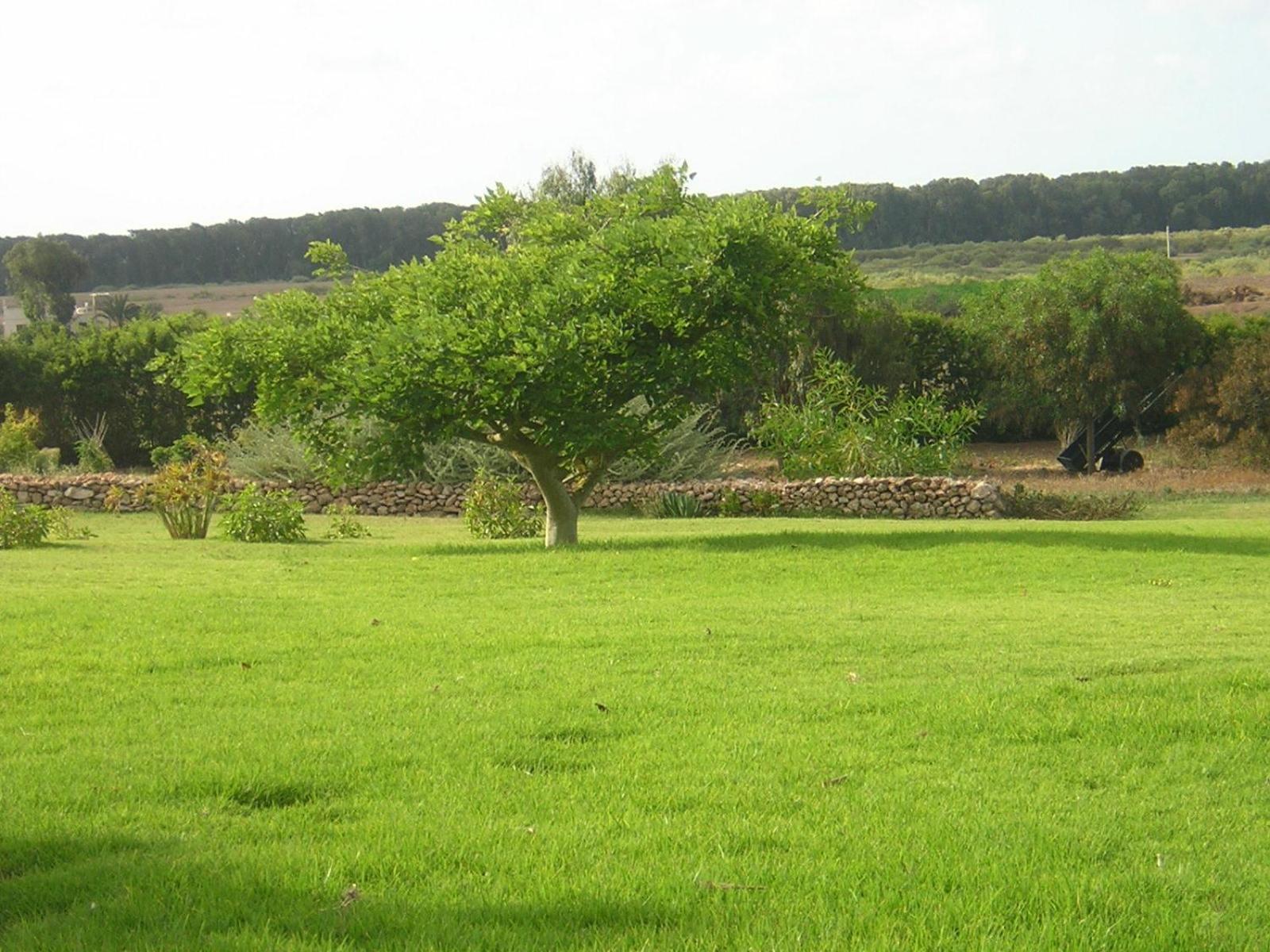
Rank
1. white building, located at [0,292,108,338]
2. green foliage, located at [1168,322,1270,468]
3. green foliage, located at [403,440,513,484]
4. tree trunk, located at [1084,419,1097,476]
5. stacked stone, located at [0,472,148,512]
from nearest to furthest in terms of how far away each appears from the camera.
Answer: stacked stone, located at [0,472,148,512], green foliage, located at [403,440,513,484], green foliage, located at [1168,322,1270,468], tree trunk, located at [1084,419,1097,476], white building, located at [0,292,108,338]

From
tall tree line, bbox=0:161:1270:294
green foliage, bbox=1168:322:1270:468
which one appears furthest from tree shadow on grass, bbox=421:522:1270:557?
tall tree line, bbox=0:161:1270:294

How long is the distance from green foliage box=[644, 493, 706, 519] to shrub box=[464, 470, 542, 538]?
12.8 ft

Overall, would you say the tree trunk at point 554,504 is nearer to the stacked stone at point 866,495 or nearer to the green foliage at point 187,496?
Answer: the green foliage at point 187,496

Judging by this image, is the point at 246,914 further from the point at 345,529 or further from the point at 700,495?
the point at 700,495

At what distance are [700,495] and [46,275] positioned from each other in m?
66.1

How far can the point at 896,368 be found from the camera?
35.9 metres

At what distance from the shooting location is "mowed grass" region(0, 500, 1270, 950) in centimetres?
427

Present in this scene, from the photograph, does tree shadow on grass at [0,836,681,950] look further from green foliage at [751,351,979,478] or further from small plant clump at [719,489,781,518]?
green foliage at [751,351,979,478]

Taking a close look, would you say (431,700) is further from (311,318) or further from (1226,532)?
(1226,532)

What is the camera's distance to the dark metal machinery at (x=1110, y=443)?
109 feet

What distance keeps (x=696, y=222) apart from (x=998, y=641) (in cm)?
856

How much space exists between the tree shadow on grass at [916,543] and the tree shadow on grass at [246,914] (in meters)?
12.4

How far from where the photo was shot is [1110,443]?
34188 mm

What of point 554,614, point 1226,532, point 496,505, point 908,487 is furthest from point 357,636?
point 908,487
